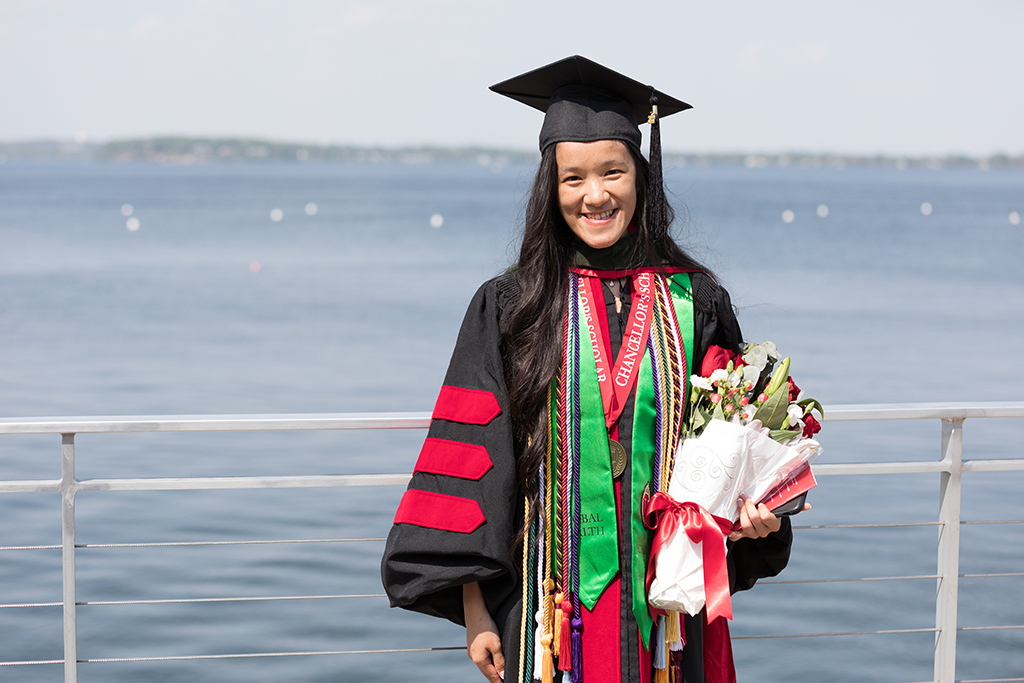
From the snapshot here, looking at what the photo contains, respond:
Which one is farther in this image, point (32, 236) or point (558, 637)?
point (32, 236)

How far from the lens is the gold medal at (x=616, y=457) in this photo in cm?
204

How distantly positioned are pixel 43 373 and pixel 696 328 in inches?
642

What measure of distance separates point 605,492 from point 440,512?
0.33 m

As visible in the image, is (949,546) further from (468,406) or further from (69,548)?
(69,548)

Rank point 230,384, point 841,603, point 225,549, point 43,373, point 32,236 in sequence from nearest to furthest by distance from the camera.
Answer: point 841,603, point 225,549, point 230,384, point 43,373, point 32,236

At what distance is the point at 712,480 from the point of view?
194cm

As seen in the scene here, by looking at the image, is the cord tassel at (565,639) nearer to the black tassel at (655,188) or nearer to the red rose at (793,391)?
the red rose at (793,391)

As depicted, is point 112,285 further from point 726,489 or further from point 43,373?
point 726,489

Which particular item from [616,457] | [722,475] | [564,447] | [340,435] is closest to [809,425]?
[722,475]

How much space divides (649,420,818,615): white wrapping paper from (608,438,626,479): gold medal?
0.11m

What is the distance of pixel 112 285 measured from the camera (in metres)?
28.3

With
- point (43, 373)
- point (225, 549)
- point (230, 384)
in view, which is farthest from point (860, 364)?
point (43, 373)

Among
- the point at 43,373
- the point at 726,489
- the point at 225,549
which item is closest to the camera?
the point at 726,489

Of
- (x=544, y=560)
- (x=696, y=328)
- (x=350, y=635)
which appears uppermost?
(x=696, y=328)
